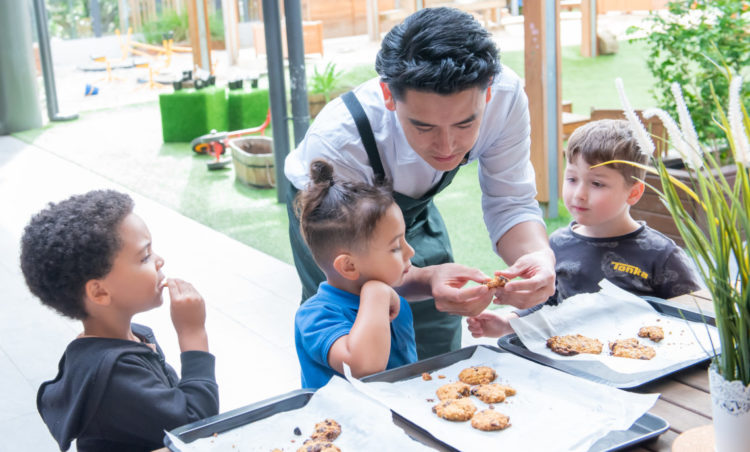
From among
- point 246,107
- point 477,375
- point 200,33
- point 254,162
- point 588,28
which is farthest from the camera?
point 200,33

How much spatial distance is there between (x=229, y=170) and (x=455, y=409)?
6.53 metres

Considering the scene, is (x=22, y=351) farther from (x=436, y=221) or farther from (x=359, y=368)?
(x=359, y=368)

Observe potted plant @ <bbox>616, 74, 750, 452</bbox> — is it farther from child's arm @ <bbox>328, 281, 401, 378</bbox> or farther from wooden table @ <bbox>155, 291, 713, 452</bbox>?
child's arm @ <bbox>328, 281, 401, 378</bbox>

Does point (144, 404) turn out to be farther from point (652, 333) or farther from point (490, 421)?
point (652, 333)

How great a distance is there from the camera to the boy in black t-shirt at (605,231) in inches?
83.2

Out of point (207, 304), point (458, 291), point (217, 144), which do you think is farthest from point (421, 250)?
point (217, 144)

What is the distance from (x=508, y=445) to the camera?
1.20 metres

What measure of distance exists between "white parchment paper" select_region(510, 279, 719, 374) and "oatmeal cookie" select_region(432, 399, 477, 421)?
0.29 meters

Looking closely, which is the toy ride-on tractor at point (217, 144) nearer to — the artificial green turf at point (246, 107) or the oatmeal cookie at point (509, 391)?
the artificial green turf at point (246, 107)

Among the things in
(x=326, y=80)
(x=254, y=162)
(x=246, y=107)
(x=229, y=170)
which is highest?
(x=326, y=80)

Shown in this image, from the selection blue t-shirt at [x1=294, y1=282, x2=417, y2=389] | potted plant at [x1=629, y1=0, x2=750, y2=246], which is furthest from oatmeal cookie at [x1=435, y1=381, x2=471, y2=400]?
potted plant at [x1=629, y1=0, x2=750, y2=246]

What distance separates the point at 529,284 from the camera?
166 centimetres

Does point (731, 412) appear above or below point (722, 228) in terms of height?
below

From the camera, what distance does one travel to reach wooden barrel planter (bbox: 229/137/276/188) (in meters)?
6.70
